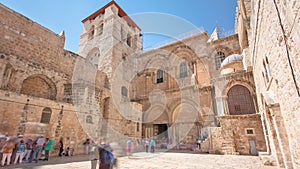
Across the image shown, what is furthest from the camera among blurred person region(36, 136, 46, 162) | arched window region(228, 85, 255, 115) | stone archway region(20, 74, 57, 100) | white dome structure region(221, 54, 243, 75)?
white dome structure region(221, 54, 243, 75)

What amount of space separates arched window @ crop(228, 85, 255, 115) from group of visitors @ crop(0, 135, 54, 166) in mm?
11549

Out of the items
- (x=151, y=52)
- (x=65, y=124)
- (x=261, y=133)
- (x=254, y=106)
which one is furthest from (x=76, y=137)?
(x=151, y=52)

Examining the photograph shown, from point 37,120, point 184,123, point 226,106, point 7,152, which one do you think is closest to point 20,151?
point 7,152

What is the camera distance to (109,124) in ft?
38.8

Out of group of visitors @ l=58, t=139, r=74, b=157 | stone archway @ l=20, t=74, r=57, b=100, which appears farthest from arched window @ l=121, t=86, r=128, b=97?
group of visitors @ l=58, t=139, r=74, b=157

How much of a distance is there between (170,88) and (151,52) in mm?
5871

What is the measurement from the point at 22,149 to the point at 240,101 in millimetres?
12789

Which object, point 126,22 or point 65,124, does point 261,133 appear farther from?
point 126,22

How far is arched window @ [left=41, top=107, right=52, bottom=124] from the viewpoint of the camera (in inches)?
312

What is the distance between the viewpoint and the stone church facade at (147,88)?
6375 millimetres

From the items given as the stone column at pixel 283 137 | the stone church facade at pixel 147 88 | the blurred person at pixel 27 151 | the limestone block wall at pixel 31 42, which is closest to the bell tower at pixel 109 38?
the stone church facade at pixel 147 88

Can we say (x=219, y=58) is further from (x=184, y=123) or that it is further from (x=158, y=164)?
(x=158, y=164)

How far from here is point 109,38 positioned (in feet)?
55.5

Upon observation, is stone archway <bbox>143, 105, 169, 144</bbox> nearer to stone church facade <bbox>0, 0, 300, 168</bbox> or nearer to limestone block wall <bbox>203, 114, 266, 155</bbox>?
stone church facade <bbox>0, 0, 300, 168</bbox>
